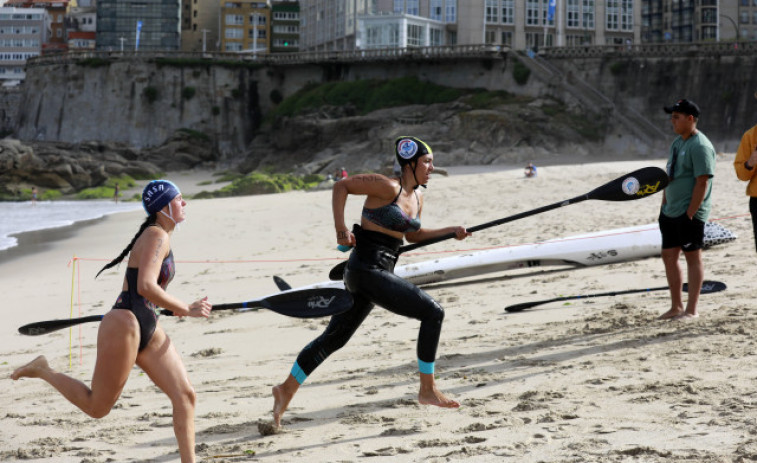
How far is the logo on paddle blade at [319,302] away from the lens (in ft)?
16.2

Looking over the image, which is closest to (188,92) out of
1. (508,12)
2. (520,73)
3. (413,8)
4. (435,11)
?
(413,8)

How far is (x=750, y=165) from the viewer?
6.09m

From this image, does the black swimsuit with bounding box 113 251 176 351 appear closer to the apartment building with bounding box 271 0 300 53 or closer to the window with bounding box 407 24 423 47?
the window with bounding box 407 24 423 47

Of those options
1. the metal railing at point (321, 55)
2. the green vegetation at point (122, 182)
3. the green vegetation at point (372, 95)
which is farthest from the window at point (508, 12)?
the green vegetation at point (122, 182)

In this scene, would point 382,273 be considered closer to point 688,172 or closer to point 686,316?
point 686,316

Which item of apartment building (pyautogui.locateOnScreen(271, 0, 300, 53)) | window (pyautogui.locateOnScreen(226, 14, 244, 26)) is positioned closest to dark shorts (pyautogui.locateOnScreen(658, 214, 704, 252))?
apartment building (pyautogui.locateOnScreen(271, 0, 300, 53))

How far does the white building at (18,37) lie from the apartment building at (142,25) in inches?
544

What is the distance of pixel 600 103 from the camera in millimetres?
48094

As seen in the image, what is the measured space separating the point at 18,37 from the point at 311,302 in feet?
378

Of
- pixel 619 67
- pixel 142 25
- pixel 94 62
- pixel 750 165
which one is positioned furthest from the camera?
pixel 142 25

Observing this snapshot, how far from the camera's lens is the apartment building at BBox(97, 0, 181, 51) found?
320 ft

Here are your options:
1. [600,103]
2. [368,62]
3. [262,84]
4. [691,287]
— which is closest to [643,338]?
[691,287]

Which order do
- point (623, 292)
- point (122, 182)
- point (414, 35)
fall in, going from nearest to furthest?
point (623, 292) → point (122, 182) → point (414, 35)

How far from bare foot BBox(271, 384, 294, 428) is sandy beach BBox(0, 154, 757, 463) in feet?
0.29
